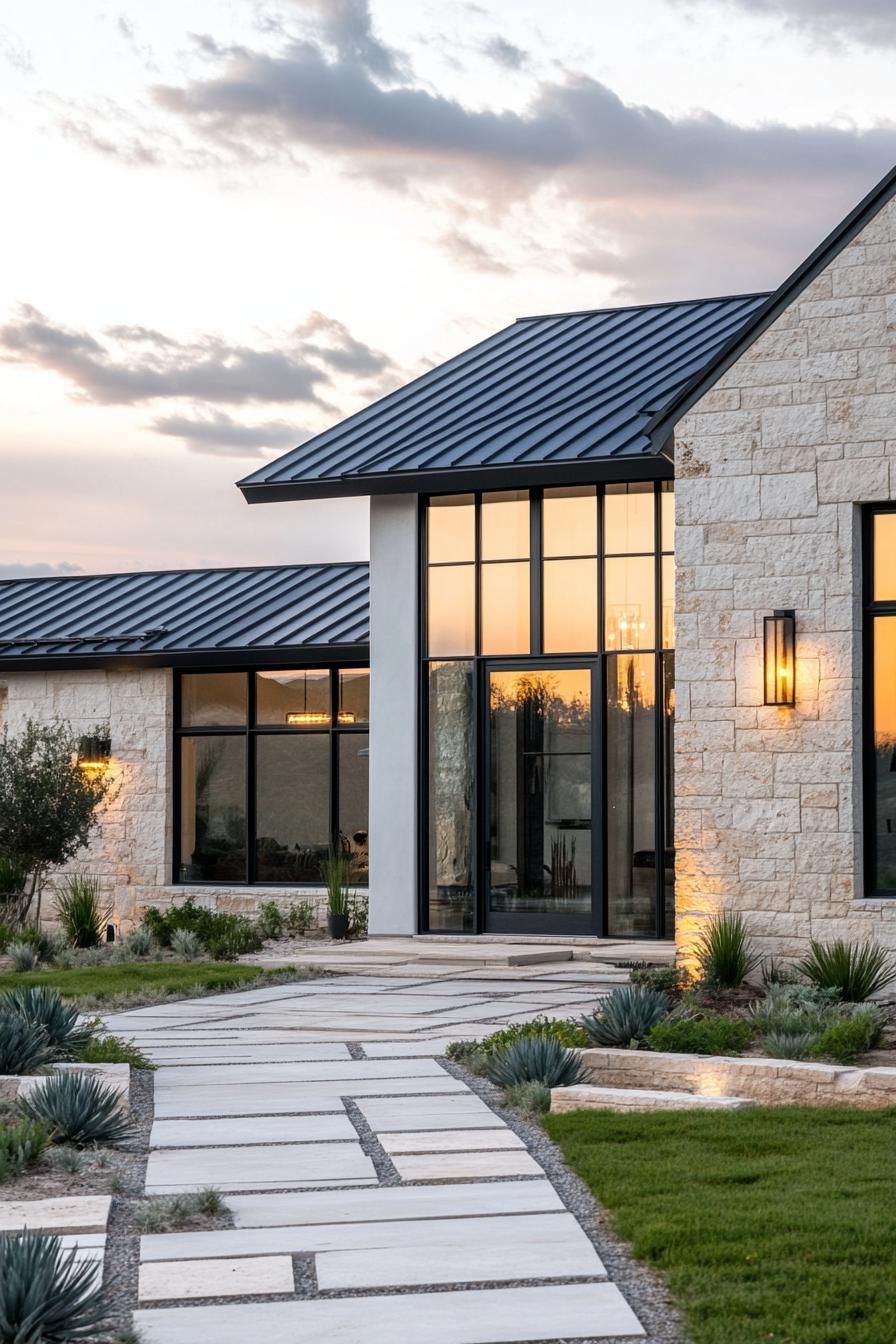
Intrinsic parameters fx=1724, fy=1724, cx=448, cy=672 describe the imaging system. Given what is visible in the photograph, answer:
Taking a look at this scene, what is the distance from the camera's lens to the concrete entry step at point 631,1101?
752 cm

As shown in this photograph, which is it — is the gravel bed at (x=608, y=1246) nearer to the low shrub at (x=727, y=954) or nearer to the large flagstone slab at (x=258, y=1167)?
the large flagstone slab at (x=258, y=1167)

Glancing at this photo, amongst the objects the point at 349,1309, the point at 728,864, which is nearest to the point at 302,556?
the point at 728,864

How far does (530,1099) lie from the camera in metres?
7.71

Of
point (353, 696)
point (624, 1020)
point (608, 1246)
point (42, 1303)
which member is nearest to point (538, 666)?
point (353, 696)

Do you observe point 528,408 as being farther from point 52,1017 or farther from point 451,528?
point 52,1017

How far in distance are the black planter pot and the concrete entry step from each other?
983 cm

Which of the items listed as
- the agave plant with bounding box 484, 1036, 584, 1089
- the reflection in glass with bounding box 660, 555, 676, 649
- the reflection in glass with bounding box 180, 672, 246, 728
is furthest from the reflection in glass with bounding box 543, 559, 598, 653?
the agave plant with bounding box 484, 1036, 584, 1089

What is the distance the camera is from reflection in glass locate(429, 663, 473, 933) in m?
16.2

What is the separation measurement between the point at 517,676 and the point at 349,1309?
37.7 feet

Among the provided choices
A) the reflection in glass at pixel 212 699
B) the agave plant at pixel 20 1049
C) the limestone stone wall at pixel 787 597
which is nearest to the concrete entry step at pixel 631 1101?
the agave plant at pixel 20 1049

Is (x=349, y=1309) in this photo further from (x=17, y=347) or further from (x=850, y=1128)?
(x=17, y=347)

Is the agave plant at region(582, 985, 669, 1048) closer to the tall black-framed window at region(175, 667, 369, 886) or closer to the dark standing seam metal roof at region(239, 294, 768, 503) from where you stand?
the dark standing seam metal roof at region(239, 294, 768, 503)

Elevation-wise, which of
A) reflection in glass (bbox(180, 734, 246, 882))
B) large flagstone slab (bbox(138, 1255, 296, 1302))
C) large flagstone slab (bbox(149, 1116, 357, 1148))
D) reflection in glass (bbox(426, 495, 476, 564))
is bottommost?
large flagstone slab (bbox(149, 1116, 357, 1148))

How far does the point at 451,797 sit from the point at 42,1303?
12.0m
